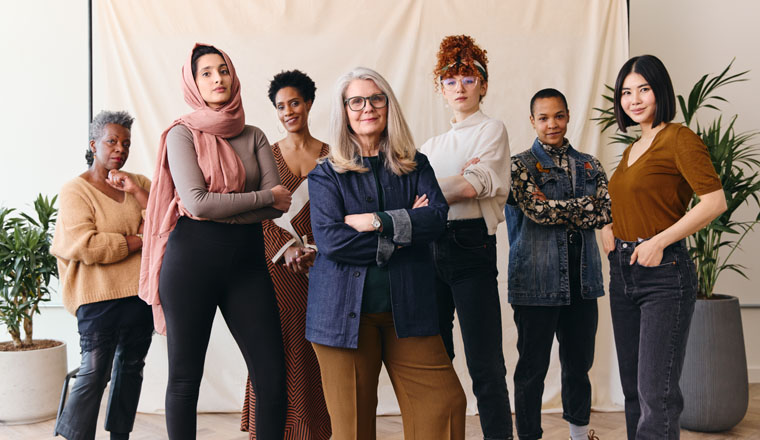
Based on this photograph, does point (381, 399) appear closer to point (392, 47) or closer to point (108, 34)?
point (392, 47)

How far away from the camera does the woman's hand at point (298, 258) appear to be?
2.46 meters

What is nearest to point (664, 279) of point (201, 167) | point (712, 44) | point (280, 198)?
point (280, 198)

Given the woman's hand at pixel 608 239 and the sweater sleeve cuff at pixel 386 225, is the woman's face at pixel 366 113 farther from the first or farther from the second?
the woman's hand at pixel 608 239

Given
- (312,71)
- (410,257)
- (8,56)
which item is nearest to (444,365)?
(410,257)

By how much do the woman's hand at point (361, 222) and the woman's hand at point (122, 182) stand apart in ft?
4.39

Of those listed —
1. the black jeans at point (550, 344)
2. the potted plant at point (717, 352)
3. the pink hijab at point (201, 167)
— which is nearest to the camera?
the pink hijab at point (201, 167)

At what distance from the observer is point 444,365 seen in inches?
73.5

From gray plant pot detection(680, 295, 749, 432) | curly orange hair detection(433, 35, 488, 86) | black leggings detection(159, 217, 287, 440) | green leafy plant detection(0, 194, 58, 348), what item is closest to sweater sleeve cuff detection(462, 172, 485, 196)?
curly orange hair detection(433, 35, 488, 86)

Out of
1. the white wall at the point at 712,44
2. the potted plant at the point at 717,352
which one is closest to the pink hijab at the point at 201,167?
the potted plant at the point at 717,352

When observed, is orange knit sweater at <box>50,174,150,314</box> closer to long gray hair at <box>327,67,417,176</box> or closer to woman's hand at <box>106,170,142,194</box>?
woman's hand at <box>106,170,142,194</box>

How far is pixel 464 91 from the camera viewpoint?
2.41 m

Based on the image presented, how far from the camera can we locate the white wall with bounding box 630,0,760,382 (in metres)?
4.23

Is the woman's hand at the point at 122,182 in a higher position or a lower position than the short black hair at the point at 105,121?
lower

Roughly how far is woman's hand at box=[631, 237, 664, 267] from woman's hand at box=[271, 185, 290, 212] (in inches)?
49.3
